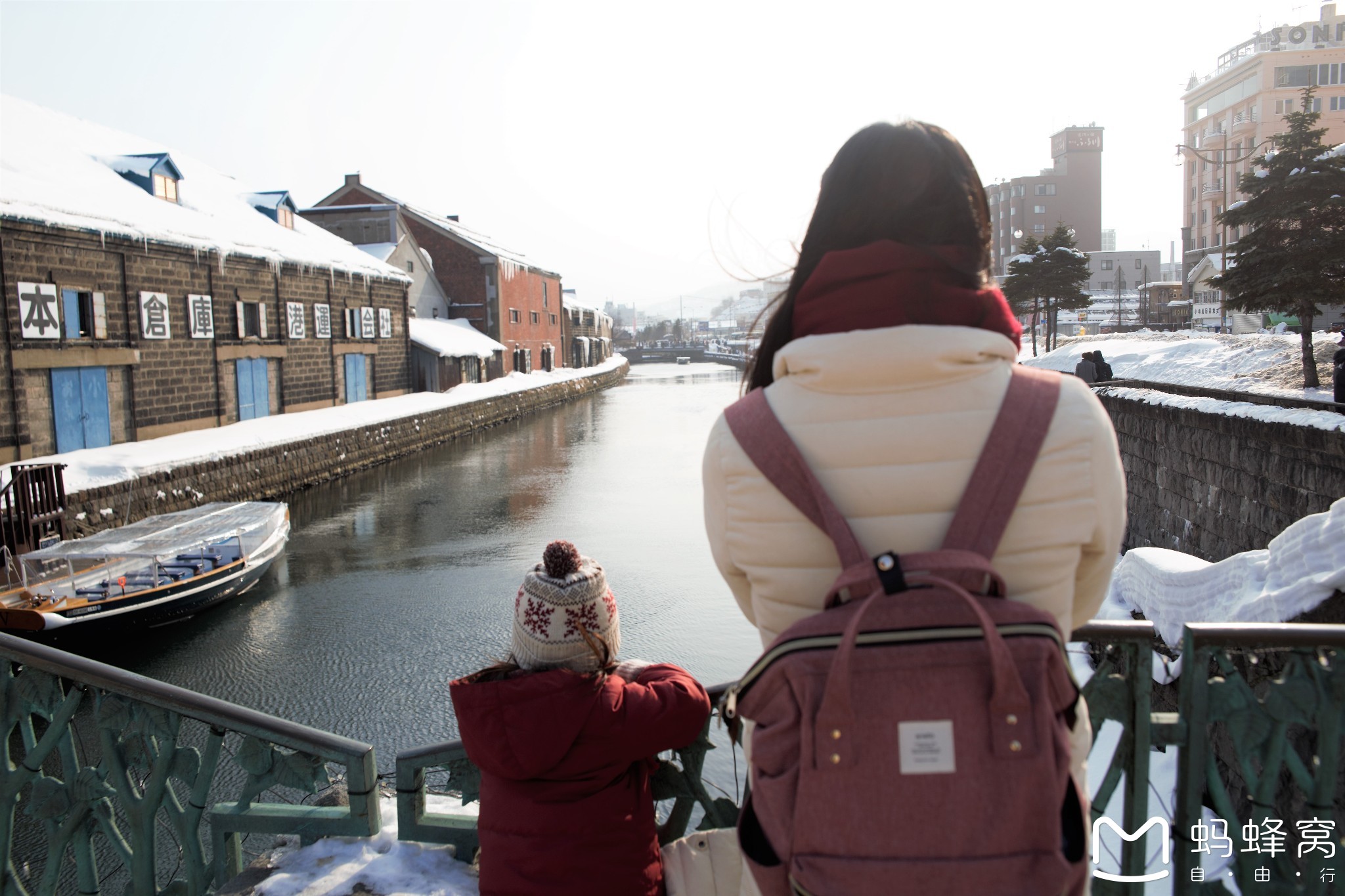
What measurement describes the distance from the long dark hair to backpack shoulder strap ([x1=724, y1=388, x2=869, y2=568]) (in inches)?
8.9

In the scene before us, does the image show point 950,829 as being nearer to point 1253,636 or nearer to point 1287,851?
point 1253,636

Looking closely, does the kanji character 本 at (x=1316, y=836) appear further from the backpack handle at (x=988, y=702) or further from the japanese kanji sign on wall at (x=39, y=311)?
the japanese kanji sign on wall at (x=39, y=311)

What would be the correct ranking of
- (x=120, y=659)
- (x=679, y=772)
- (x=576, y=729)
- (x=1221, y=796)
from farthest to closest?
(x=120, y=659) → (x=679, y=772) → (x=1221, y=796) → (x=576, y=729)

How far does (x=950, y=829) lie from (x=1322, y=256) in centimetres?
1678

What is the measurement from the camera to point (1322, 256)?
554 inches

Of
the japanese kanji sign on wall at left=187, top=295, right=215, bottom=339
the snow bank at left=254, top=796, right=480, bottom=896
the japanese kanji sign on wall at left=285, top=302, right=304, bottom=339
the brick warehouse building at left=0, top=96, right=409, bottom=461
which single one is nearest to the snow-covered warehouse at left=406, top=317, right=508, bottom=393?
the brick warehouse building at left=0, top=96, right=409, bottom=461

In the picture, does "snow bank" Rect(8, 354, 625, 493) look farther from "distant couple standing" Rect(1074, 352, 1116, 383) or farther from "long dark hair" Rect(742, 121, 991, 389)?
"distant couple standing" Rect(1074, 352, 1116, 383)

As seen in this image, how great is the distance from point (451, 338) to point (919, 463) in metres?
31.6

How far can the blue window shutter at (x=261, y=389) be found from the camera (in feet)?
64.2

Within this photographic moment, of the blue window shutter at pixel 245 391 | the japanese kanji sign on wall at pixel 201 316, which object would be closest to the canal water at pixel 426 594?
the blue window shutter at pixel 245 391

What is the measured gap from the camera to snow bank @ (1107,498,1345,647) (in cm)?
431

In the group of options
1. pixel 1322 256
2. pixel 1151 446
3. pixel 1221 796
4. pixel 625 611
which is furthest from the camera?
pixel 1322 256

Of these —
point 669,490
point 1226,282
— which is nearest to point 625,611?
point 669,490

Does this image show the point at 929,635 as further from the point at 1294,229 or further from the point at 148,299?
the point at 148,299
